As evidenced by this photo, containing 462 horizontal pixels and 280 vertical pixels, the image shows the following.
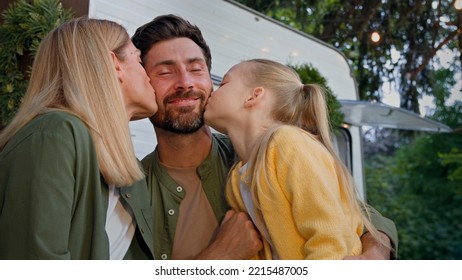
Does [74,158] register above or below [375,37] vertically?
below

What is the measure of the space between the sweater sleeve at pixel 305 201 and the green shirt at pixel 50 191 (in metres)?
0.42

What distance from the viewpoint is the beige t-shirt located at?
188 cm

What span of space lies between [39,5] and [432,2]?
284 centimetres

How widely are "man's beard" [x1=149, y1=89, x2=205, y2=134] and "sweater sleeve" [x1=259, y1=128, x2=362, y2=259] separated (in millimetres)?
470

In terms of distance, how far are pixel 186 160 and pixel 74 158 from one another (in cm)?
74

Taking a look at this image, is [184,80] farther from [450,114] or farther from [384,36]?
[450,114]

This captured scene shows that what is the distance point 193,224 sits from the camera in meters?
1.90

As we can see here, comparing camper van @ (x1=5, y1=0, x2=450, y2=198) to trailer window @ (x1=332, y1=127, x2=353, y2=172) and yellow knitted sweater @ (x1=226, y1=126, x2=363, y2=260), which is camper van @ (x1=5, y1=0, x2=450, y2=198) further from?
yellow knitted sweater @ (x1=226, y1=126, x2=363, y2=260)

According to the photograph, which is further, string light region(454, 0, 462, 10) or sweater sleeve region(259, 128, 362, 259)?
string light region(454, 0, 462, 10)

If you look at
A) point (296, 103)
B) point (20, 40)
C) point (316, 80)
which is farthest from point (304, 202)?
point (316, 80)

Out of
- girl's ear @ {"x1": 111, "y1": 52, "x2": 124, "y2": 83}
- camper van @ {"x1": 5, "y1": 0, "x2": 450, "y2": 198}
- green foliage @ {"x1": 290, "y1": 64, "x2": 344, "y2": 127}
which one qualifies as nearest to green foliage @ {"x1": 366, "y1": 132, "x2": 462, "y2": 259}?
camper van @ {"x1": 5, "y1": 0, "x2": 450, "y2": 198}

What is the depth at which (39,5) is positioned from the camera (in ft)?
7.24
